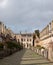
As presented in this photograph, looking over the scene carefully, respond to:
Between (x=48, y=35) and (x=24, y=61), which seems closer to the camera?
(x=24, y=61)

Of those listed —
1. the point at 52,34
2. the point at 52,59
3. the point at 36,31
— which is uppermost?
the point at 36,31

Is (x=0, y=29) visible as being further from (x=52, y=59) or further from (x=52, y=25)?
(x=52, y=59)

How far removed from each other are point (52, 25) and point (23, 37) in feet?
451

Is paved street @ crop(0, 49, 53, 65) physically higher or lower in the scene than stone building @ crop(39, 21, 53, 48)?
lower

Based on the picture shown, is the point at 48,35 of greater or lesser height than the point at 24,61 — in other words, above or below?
above

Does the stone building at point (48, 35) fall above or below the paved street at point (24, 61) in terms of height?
above

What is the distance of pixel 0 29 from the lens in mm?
89375

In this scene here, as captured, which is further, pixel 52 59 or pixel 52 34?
pixel 52 34

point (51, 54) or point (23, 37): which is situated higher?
point (23, 37)

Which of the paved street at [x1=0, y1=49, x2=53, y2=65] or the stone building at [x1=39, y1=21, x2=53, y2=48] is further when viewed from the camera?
the stone building at [x1=39, y1=21, x2=53, y2=48]

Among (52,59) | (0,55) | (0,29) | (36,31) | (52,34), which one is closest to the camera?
(52,59)

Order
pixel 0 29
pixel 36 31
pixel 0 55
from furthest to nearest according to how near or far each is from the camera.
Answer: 1. pixel 36 31
2. pixel 0 29
3. pixel 0 55

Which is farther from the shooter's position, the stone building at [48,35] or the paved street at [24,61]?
the stone building at [48,35]

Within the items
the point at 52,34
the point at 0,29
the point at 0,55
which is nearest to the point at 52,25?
the point at 52,34
